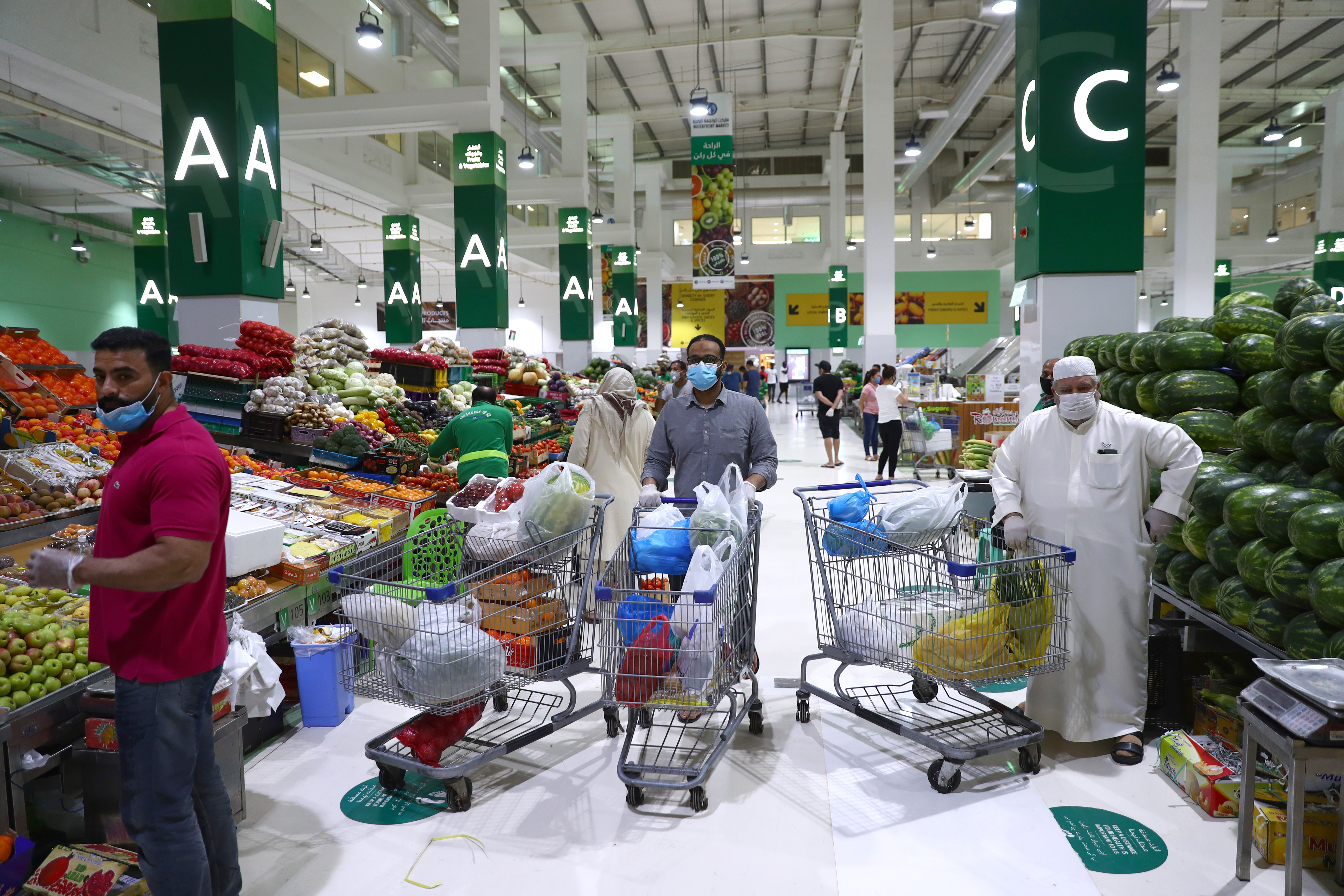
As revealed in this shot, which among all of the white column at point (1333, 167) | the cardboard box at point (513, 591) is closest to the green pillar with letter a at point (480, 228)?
the cardboard box at point (513, 591)

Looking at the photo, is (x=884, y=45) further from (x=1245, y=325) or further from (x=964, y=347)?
(x=964, y=347)

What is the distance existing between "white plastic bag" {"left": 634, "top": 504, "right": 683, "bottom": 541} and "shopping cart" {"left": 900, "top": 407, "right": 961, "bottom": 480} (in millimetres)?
7677

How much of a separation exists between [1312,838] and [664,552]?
7.72ft

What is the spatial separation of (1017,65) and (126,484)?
6388mm

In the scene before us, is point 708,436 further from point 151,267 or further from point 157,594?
point 151,267

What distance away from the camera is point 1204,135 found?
13781 mm

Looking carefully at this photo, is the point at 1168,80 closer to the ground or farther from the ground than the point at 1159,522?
farther from the ground

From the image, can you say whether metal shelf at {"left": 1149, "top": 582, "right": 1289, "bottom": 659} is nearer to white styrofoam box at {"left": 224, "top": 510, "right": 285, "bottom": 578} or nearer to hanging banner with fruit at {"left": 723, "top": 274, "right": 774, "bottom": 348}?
white styrofoam box at {"left": 224, "top": 510, "right": 285, "bottom": 578}

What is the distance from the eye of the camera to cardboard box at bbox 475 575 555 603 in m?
3.18

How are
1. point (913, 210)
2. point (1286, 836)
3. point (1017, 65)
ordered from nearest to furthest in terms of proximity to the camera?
point (1286, 836)
point (1017, 65)
point (913, 210)

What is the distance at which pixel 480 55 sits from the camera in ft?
39.2

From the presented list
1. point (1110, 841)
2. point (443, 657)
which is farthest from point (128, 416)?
point (1110, 841)

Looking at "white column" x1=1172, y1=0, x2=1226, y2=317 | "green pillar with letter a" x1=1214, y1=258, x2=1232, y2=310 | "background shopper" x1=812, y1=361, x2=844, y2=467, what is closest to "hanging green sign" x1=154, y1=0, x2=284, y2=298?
"background shopper" x1=812, y1=361, x2=844, y2=467

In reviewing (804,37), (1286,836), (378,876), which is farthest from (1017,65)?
(804,37)
